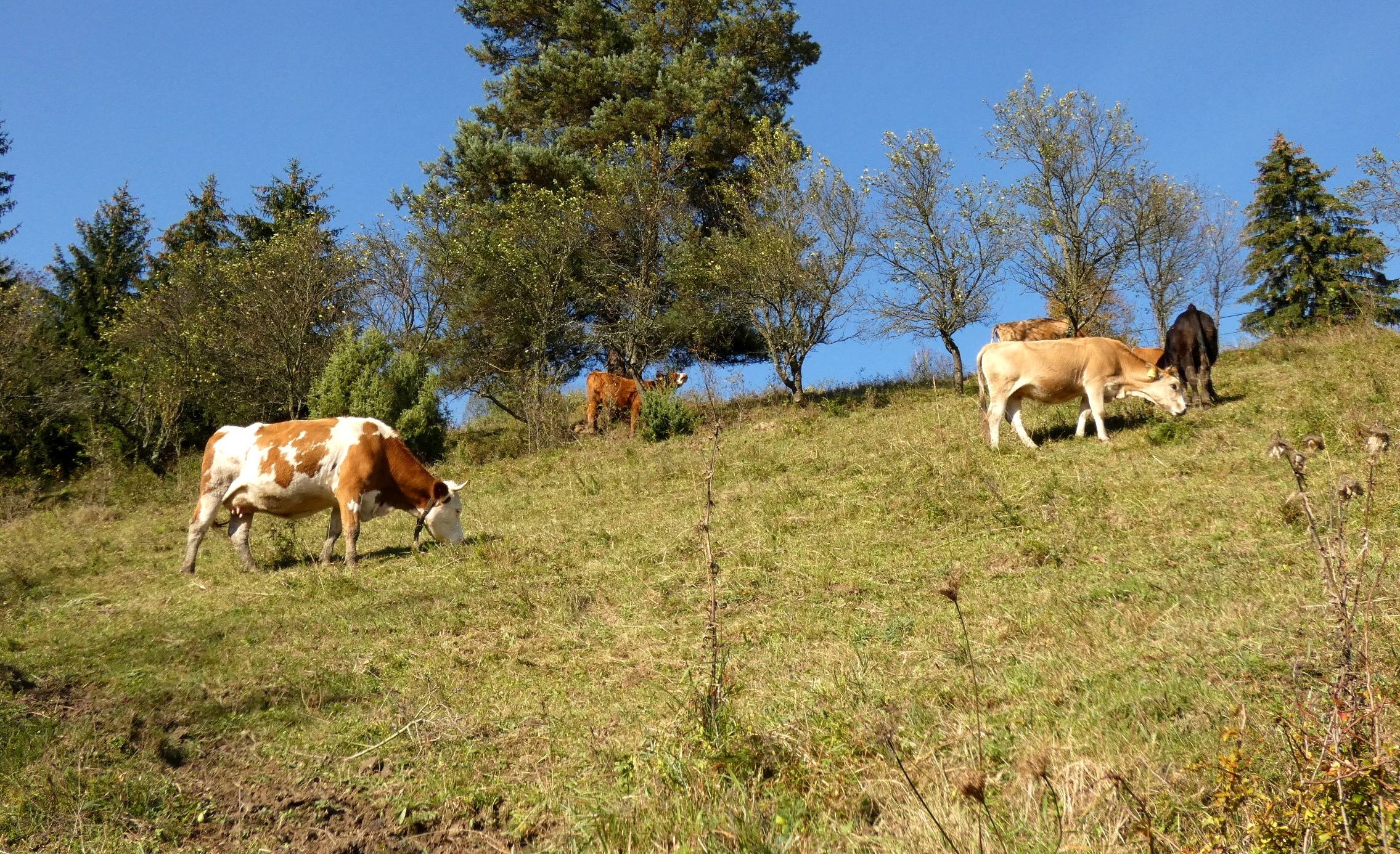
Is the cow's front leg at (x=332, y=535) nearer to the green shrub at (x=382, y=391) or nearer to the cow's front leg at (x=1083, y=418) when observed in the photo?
the green shrub at (x=382, y=391)

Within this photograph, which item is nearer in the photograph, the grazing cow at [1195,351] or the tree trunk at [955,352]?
the grazing cow at [1195,351]

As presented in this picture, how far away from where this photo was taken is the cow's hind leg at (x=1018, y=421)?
45.1 ft

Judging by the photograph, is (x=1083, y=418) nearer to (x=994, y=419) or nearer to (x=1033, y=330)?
(x=994, y=419)

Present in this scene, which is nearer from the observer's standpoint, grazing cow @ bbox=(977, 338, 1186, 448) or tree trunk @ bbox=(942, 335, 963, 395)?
grazing cow @ bbox=(977, 338, 1186, 448)

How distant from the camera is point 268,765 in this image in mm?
5121

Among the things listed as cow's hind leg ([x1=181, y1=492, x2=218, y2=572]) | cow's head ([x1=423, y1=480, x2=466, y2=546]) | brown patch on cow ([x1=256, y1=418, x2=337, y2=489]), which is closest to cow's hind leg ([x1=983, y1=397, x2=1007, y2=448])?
cow's head ([x1=423, y1=480, x2=466, y2=546])

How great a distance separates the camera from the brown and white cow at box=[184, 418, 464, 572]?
1145 cm

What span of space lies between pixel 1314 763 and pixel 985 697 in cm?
214

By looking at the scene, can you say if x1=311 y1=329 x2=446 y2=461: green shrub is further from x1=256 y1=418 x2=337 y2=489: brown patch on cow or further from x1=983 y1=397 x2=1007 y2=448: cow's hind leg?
x1=983 y1=397 x2=1007 y2=448: cow's hind leg

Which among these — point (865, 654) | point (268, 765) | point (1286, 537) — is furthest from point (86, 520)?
point (1286, 537)

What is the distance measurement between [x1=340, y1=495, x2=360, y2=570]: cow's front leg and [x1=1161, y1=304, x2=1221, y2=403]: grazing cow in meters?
13.1

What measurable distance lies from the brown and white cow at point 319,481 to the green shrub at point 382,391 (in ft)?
Result: 32.5

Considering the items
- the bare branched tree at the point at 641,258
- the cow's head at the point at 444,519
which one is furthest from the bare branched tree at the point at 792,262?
the cow's head at the point at 444,519

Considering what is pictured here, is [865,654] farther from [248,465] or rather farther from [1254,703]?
[248,465]
